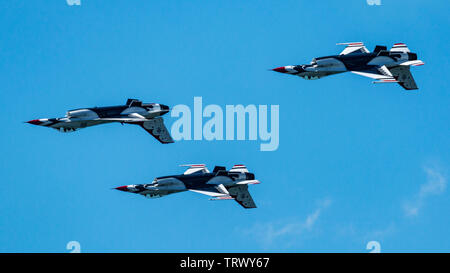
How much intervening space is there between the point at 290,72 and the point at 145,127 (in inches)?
690

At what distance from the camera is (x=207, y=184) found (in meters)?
107

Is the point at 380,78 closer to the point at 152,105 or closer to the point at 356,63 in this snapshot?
the point at 356,63

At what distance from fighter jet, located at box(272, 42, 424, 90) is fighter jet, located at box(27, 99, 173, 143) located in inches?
647

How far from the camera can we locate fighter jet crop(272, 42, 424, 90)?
355ft

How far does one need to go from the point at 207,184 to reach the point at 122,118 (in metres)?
11.8

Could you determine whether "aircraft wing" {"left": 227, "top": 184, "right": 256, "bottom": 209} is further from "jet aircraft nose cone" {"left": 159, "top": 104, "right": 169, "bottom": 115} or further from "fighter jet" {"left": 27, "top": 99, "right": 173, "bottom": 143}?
"jet aircraft nose cone" {"left": 159, "top": 104, "right": 169, "bottom": 115}

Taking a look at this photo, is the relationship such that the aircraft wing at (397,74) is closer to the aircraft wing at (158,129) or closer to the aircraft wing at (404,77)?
the aircraft wing at (404,77)

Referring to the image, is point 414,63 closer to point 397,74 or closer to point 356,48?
point 397,74

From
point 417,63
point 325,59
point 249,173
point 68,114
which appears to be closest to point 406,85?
point 417,63

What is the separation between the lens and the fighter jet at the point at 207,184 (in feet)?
348

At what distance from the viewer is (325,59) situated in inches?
4274

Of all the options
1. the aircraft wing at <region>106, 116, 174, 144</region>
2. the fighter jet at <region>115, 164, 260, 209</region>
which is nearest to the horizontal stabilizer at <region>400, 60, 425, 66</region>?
the fighter jet at <region>115, 164, 260, 209</region>

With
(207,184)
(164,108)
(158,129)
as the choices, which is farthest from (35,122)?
(207,184)
